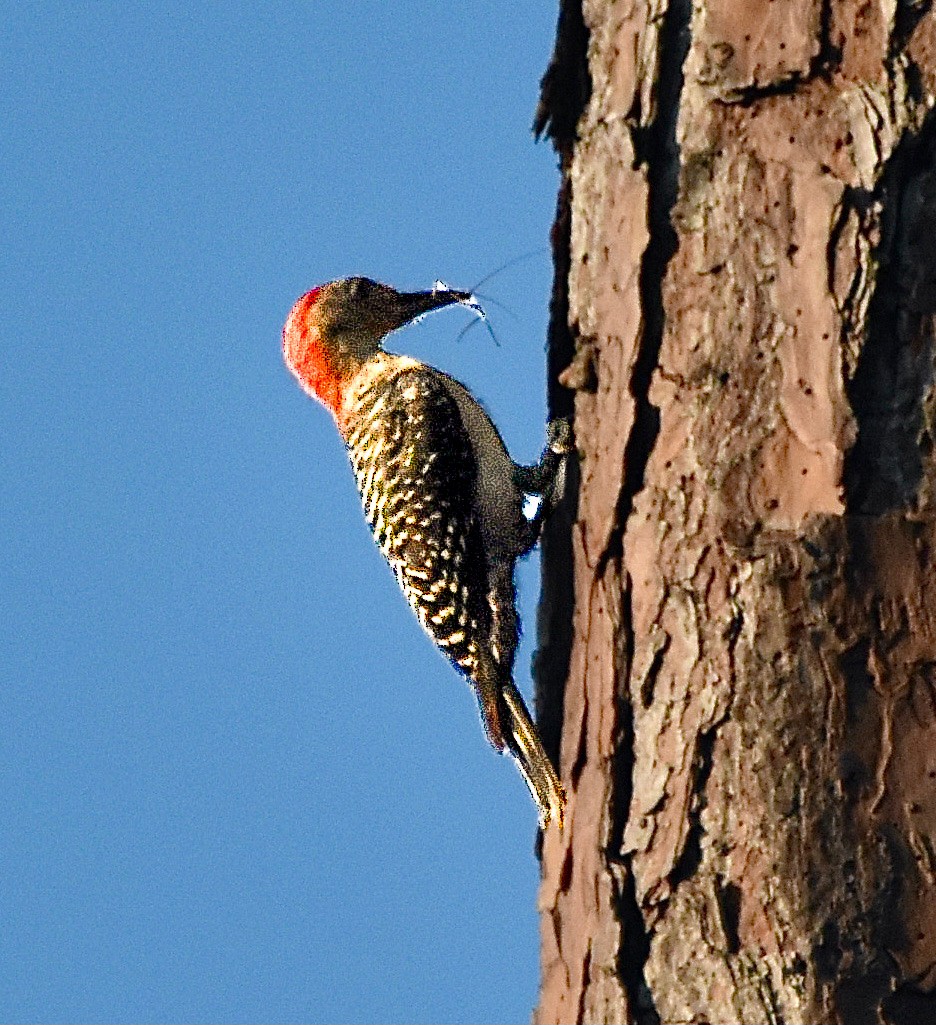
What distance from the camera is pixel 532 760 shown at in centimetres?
378

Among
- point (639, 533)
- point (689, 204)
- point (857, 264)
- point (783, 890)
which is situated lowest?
point (783, 890)

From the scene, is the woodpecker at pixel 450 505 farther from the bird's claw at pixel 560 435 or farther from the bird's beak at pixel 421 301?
the bird's beak at pixel 421 301

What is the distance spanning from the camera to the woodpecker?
474 centimetres

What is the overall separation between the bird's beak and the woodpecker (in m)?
0.30

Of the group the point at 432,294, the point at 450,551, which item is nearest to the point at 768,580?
the point at 450,551

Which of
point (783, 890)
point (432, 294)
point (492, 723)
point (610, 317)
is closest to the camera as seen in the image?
point (783, 890)

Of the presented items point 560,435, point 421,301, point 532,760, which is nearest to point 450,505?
point 560,435

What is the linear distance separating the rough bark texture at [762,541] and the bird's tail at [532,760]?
8.0 inches

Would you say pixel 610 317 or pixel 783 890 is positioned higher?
pixel 610 317

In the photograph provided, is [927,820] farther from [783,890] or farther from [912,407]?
[912,407]

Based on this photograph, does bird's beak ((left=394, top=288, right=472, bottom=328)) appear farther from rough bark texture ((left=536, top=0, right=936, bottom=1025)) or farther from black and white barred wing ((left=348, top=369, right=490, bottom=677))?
rough bark texture ((left=536, top=0, right=936, bottom=1025))

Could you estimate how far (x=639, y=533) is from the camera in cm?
321

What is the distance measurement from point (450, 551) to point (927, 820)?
2269 mm

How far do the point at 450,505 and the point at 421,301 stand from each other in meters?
1.21
